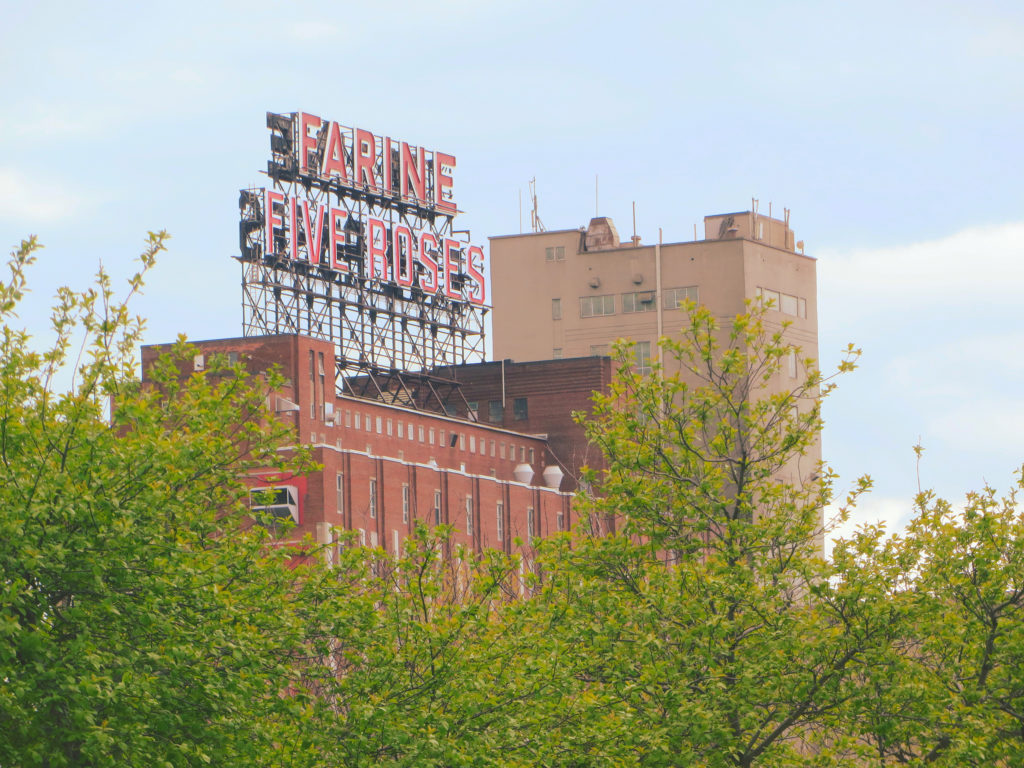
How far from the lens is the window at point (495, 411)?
13325 centimetres

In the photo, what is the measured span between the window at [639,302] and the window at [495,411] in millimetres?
25965

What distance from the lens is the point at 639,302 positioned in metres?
155

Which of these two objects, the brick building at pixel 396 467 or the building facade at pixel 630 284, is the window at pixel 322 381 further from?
the building facade at pixel 630 284

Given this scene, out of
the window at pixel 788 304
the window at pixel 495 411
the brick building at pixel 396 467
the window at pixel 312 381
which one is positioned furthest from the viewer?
the window at pixel 788 304

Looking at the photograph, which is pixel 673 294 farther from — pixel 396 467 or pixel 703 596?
pixel 703 596

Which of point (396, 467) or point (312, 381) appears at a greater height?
point (312, 381)

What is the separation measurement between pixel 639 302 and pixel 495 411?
2694cm

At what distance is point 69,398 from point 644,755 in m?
10.5

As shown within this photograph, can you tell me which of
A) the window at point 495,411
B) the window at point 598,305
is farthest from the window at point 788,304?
the window at point 495,411

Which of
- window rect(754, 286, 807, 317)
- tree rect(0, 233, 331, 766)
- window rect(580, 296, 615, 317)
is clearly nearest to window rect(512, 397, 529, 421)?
window rect(580, 296, 615, 317)

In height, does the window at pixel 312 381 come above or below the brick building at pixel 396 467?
above

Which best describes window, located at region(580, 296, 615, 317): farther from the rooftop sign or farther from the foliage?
the foliage

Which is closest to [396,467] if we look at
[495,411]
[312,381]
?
[312,381]

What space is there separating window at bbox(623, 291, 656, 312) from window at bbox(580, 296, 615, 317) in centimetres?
129
